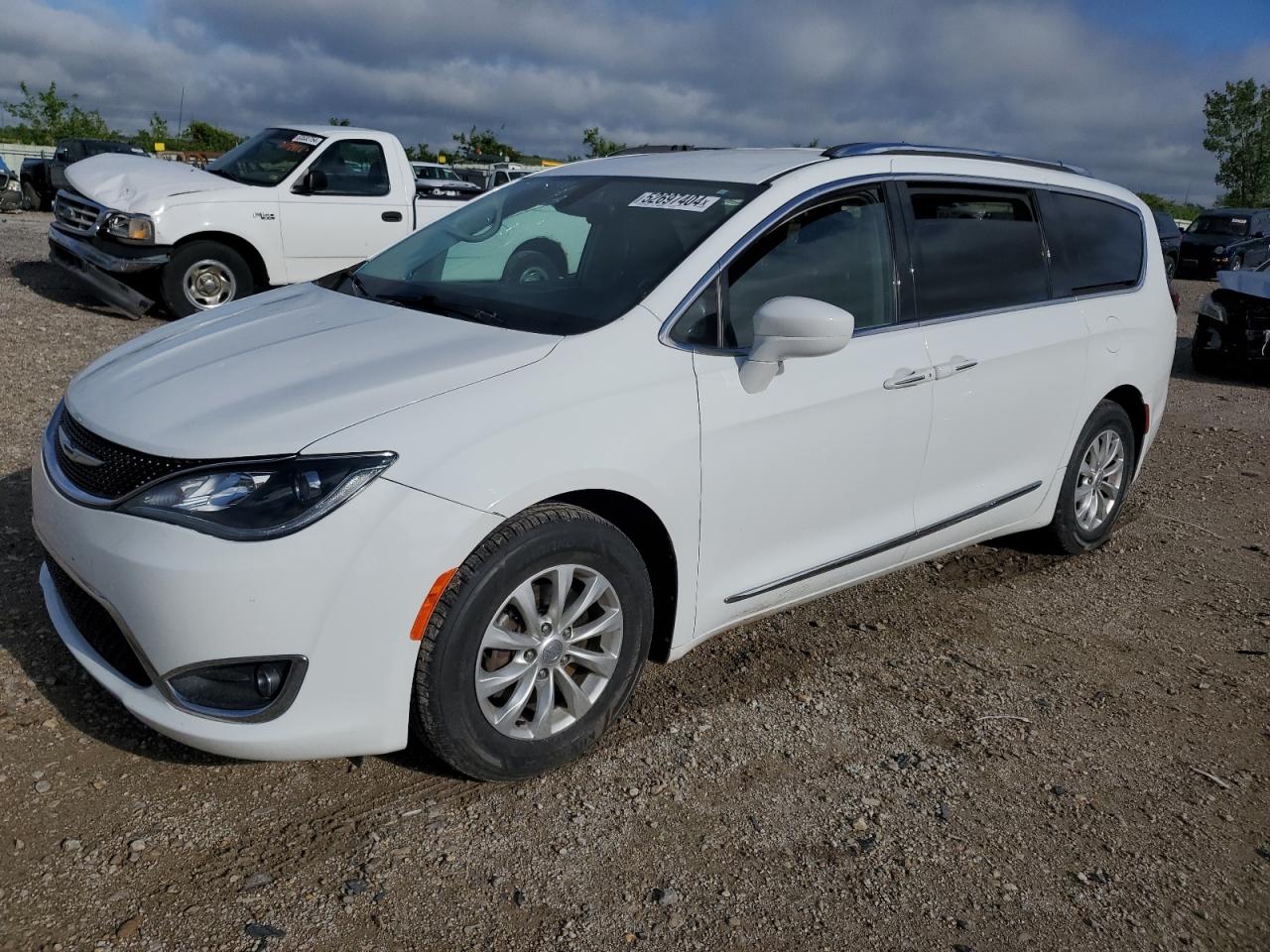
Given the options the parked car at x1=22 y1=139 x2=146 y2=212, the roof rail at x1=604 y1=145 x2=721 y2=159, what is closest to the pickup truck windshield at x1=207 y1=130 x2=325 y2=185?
the roof rail at x1=604 y1=145 x2=721 y2=159

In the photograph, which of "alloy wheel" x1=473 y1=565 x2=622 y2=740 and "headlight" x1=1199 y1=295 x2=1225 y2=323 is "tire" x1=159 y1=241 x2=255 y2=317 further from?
"headlight" x1=1199 y1=295 x2=1225 y2=323

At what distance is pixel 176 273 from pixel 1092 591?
749 cm

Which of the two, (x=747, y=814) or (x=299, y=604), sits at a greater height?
(x=299, y=604)

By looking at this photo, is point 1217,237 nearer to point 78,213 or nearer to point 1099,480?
point 1099,480

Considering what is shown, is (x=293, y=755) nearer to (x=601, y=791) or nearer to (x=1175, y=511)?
(x=601, y=791)

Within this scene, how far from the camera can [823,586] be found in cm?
374

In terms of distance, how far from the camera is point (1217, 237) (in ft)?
80.8

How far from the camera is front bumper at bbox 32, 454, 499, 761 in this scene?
2.54m

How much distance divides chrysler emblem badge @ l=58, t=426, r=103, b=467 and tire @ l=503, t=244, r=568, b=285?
143 centimetres

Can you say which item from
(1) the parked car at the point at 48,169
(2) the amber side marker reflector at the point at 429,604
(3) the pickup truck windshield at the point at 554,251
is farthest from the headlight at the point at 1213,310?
(1) the parked car at the point at 48,169

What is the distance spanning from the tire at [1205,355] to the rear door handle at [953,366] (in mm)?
8261

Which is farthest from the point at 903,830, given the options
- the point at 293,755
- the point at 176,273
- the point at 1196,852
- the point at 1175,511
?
the point at 176,273

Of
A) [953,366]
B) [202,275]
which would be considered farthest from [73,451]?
[202,275]

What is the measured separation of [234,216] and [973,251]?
22.7 feet
